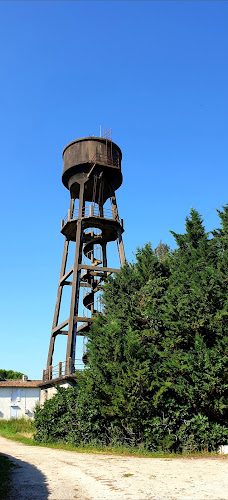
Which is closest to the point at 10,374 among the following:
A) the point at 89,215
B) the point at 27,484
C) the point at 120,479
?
the point at 89,215

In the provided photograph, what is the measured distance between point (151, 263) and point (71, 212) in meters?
8.93

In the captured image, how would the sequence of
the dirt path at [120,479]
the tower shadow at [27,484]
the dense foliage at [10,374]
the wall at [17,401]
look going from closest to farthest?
the dirt path at [120,479]
the tower shadow at [27,484]
the wall at [17,401]
the dense foliage at [10,374]

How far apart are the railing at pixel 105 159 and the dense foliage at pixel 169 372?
10.5 meters

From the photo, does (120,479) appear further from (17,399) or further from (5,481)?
(17,399)

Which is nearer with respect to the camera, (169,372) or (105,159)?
(169,372)

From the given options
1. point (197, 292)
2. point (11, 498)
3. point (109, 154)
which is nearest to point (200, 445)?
point (197, 292)

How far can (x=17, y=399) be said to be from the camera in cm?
4025

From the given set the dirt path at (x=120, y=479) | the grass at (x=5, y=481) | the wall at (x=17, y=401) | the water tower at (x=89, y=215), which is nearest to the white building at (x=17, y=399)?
the wall at (x=17, y=401)

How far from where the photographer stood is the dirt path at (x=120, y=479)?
23.7ft

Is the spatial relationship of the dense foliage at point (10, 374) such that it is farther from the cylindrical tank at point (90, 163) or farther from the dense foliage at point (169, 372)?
the dense foliage at point (169, 372)

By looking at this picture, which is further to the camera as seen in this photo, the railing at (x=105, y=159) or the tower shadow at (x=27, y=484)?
the railing at (x=105, y=159)

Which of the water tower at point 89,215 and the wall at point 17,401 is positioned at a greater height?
the water tower at point 89,215

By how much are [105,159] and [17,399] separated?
27544 mm

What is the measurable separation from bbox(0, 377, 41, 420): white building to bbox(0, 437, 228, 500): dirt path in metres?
29.5
